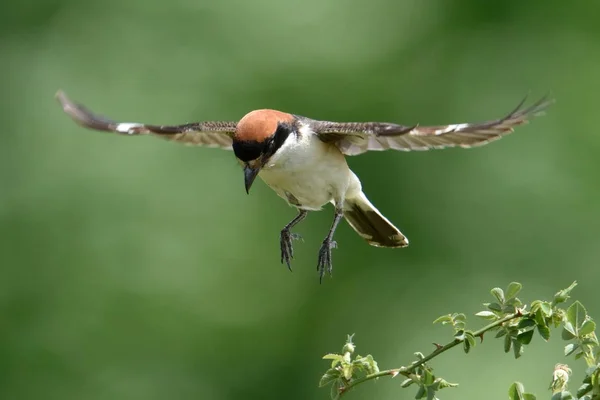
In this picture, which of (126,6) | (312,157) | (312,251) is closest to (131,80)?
(126,6)

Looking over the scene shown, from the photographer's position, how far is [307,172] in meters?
3.90

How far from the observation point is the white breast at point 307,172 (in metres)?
3.88

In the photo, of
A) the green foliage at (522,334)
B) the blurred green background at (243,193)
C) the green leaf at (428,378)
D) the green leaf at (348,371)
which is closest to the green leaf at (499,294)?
the green foliage at (522,334)

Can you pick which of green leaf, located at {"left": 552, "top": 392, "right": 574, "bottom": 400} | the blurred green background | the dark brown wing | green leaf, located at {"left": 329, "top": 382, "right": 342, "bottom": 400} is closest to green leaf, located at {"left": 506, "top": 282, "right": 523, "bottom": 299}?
green leaf, located at {"left": 552, "top": 392, "right": 574, "bottom": 400}

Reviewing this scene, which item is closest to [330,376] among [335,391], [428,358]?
[335,391]

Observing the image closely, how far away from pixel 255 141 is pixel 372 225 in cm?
111

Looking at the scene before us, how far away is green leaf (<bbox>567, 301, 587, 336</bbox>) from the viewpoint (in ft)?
6.87

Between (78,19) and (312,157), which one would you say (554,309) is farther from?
(78,19)

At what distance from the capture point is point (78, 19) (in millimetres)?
8625

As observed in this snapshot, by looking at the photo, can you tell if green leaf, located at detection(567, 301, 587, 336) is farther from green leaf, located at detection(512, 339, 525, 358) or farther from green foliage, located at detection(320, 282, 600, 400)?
green leaf, located at detection(512, 339, 525, 358)

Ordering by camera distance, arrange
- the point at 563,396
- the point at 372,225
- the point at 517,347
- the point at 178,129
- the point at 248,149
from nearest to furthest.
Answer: the point at 563,396
the point at 517,347
the point at 248,149
the point at 178,129
the point at 372,225

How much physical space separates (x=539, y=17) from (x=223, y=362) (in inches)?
149

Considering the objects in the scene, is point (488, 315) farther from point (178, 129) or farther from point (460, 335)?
point (178, 129)

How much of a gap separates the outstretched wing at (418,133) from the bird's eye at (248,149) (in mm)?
368
